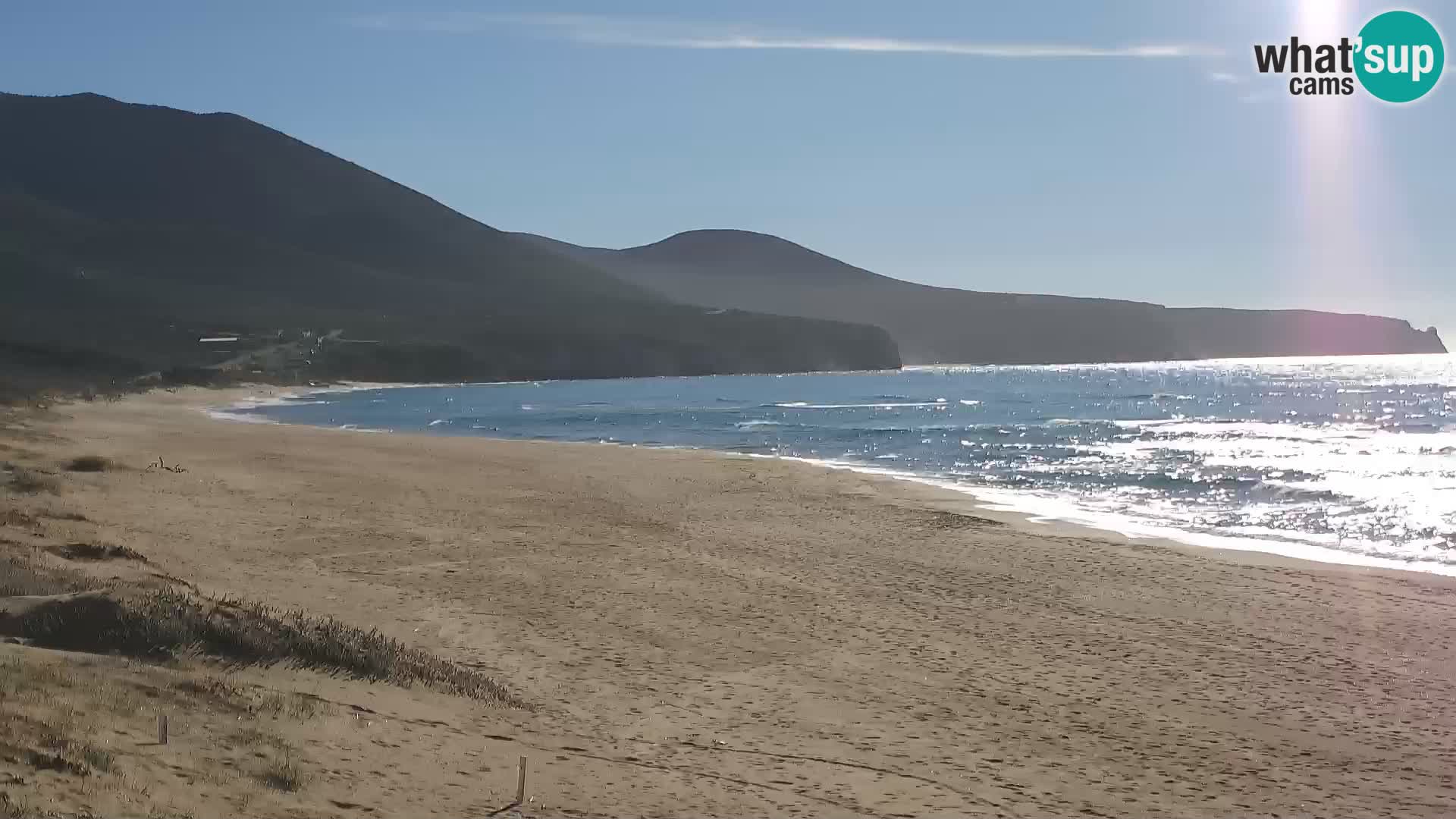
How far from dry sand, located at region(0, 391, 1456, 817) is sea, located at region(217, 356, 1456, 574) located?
4.51m

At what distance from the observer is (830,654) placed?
1134 cm

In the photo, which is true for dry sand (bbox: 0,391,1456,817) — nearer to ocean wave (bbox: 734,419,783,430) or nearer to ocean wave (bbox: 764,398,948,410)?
ocean wave (bbox: 734,419,783,430)

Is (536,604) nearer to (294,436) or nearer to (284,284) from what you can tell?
(294,436)

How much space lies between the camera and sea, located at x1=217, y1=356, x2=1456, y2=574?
74.3ft

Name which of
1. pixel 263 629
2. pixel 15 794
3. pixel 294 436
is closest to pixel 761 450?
pixel 294 436

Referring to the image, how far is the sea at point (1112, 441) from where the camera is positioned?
22.6 meters

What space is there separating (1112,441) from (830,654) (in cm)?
3729

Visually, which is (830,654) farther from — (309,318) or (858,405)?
(309,318)

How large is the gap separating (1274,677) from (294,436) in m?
35.5

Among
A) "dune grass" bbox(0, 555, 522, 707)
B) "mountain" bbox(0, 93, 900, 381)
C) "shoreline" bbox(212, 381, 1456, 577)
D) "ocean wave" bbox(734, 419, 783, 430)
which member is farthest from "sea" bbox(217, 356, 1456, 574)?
"mountain" bbox(0, 93, 900, 381)

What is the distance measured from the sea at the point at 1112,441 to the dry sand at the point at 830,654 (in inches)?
177

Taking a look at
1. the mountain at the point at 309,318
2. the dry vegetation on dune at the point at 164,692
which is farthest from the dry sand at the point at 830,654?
the mountain at the point at 309,318

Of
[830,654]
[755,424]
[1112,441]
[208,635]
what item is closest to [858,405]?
[755,424]

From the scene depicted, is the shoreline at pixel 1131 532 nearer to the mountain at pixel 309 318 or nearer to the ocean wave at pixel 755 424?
the ocean wave at pixel 755 424
